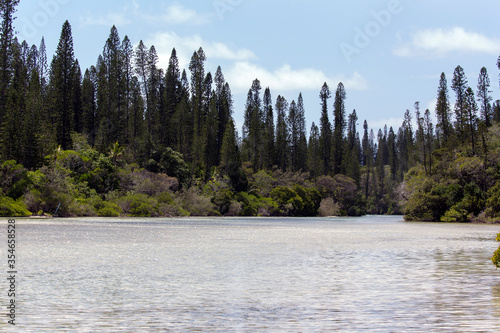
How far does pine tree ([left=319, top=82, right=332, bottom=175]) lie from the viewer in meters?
121

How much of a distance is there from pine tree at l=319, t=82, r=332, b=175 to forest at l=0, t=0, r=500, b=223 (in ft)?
0.89

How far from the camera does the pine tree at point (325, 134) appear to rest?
120812 millimetres

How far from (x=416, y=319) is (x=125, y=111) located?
268 feet

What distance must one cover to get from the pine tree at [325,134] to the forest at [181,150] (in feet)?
0.89

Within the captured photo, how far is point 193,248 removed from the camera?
2080cm

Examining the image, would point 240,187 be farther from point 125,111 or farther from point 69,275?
point 69,275

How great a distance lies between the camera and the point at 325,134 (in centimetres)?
12288

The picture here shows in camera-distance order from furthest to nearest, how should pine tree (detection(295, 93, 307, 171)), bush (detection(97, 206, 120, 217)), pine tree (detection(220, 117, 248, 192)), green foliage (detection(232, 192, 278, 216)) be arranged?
pine tree (detection(295, 93, 307, 171)) → pine tree (detection(220, 117, 248, 192)) → green foliage (detection(232, 192, 278, 216)) → bush (detection(97, 206, 120, 217))

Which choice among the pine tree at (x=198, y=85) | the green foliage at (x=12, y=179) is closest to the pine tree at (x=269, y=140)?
the pine tree at (x=198, y=85)

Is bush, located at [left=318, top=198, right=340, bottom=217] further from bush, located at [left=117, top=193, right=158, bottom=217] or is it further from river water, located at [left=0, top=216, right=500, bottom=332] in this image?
river water, located at [left=0, top=216, right=500, bottom=332]

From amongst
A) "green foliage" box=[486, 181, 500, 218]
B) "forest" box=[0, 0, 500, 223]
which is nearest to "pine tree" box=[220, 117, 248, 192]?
"forest" box=[0, 0, 500, 223]

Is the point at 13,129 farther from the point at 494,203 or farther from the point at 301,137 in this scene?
the point at 301,137

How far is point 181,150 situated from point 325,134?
4566 centimetres

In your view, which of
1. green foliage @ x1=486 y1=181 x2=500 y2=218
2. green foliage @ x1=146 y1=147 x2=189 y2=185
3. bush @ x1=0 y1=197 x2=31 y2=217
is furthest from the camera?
green foliage @ x1=146 y1=147 x2=189 y2=185
